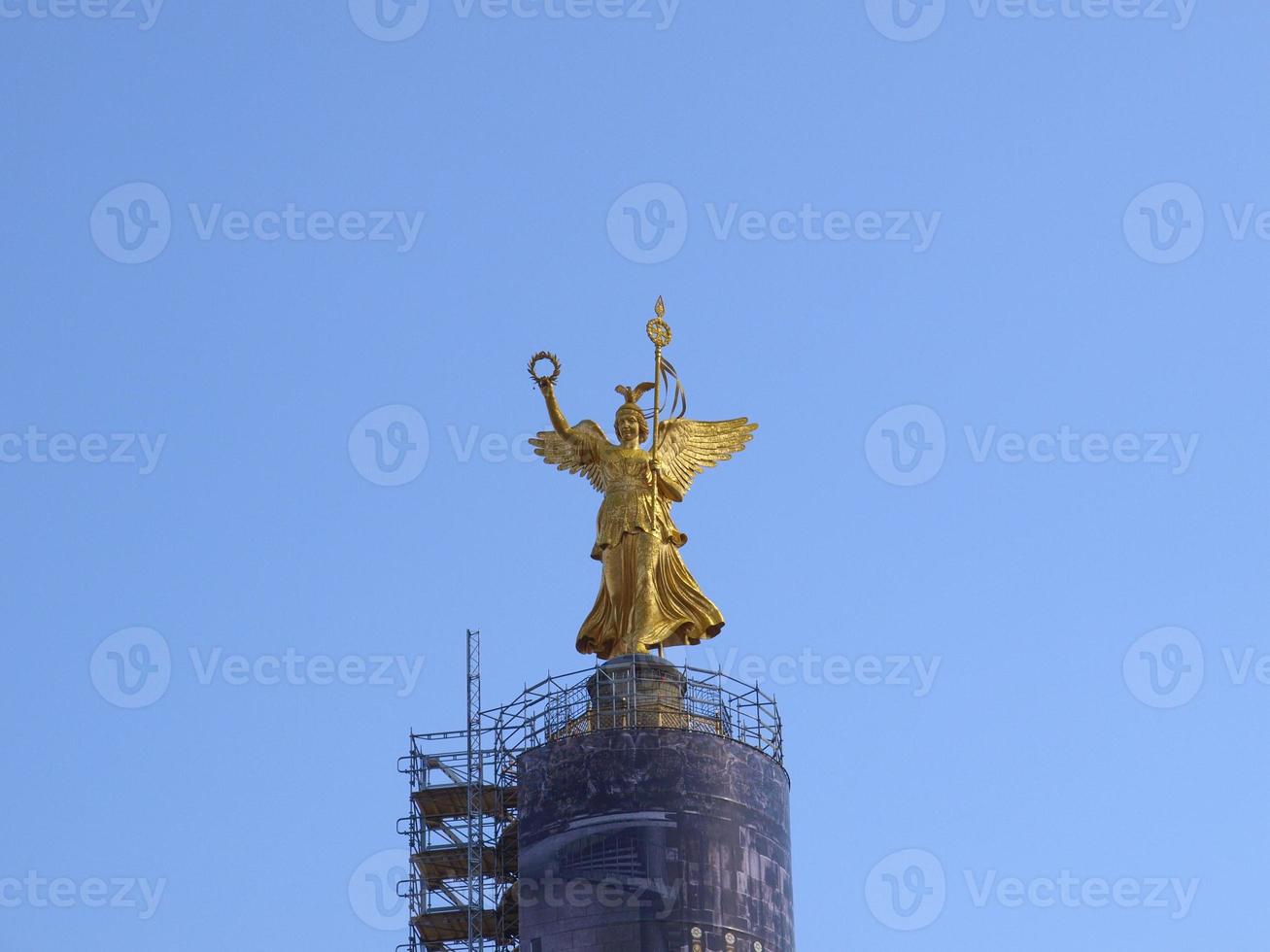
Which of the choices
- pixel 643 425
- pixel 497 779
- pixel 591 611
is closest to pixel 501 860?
pixel 497 779

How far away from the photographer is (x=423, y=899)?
277ft

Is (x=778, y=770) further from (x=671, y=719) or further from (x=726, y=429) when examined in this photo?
(x=726, y=429)

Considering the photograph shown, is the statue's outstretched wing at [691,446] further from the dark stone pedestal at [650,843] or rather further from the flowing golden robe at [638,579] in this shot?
the dark stone pedestal at [650,843]

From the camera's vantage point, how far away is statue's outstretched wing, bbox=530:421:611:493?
272 ft

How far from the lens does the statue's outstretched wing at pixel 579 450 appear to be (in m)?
83.0

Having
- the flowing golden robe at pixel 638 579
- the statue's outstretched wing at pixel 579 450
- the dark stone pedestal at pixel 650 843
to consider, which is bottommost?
the dark stone pedestal at pixel 650 843

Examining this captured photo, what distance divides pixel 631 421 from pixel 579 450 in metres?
1.97

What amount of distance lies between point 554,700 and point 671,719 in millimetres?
3800

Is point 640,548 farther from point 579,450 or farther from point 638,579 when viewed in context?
point 579,450

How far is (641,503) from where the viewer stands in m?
81.3

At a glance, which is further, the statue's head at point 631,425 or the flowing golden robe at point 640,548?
the statue's head at point 631,425

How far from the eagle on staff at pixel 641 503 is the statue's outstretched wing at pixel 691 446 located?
3 centimetres

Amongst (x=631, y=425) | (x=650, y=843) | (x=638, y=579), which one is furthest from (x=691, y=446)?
(x=650, y=843)

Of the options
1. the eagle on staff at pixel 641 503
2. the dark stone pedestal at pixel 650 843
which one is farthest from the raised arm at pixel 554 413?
the dark stone pedestal at pixel 650 843
